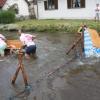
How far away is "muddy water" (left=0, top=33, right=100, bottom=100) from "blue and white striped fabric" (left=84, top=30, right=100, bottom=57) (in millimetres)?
404

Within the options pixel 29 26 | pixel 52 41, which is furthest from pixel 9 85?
pixel 29 26

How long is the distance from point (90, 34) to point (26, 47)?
3229 millimetres

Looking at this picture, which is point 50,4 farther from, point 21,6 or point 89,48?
point 89,48

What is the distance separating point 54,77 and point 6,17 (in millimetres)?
22499

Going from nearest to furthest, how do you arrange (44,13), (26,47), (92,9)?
(26,47) < (92,9) < (44,13)

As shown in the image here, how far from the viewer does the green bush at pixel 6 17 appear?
118 feet

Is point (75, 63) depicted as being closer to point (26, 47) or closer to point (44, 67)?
point (44, 67)

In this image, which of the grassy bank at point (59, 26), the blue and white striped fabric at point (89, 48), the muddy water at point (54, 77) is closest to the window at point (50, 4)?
the grassy bank at point (59, 26)

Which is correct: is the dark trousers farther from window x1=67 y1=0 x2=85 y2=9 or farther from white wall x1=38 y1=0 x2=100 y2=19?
window x1=67 y1=0 x2=85 y2=9

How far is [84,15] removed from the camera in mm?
35031

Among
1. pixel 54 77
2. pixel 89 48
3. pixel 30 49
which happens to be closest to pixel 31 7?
pixel 30 49

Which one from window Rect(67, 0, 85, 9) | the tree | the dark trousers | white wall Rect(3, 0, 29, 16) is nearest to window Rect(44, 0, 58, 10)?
window Rect(67, 0, 85, 9)

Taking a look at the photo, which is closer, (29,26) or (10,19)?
(29,26)

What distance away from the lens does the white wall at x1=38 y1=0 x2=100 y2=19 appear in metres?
34.3
